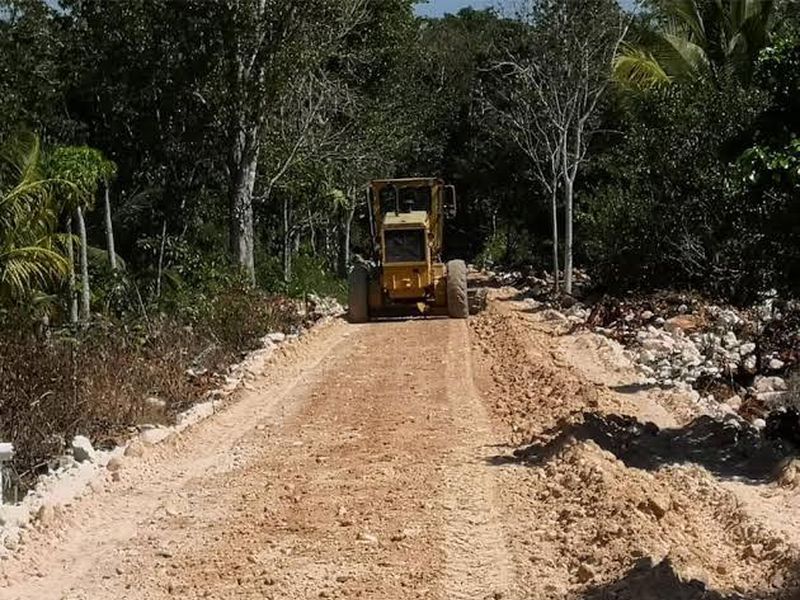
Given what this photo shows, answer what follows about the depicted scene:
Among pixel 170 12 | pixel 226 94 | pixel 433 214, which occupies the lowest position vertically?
pixel 433 214

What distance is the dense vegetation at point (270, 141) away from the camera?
20.0m

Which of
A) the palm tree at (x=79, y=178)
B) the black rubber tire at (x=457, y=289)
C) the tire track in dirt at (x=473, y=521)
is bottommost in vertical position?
the tire track in dirt at (x=473, y=521)

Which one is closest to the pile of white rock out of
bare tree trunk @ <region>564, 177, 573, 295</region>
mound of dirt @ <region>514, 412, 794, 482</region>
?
bare tree trunk @ <region>564, 177, 573, 295</region>

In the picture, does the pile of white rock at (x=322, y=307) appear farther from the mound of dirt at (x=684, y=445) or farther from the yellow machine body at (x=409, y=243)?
the mound of dirt at (x=684, y=445)

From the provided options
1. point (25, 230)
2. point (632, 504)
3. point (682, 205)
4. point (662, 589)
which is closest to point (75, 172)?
point (25, 230)

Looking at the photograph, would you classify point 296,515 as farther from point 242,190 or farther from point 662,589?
point 242,190

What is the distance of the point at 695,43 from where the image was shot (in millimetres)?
29547

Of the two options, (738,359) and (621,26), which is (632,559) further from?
(621,26)

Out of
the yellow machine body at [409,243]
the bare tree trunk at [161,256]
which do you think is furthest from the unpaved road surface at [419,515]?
the bare tree trunk at [161,256]

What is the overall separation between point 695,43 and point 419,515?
23.5m

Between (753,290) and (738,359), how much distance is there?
8.13 m

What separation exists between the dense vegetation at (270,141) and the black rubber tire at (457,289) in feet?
12.1

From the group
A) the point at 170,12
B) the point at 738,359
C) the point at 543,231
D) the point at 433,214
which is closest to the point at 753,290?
the point at 433,214

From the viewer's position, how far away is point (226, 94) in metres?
26.9
